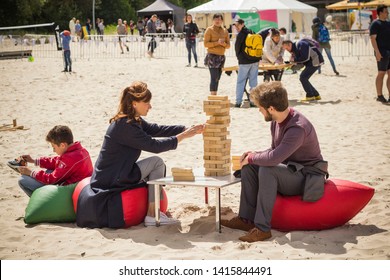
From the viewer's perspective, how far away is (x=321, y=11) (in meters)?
66.0

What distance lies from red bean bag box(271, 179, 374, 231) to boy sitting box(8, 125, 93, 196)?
196cm

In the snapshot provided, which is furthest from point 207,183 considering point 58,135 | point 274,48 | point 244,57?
point 274,48

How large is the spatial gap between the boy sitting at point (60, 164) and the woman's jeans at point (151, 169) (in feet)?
2.48

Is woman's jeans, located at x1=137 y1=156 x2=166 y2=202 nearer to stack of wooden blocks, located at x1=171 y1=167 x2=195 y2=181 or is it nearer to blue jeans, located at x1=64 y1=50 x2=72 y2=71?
stack of wooden blocks, located at x1=171 y1=167 x2=195 y2=181

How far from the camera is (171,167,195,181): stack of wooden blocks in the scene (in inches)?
227

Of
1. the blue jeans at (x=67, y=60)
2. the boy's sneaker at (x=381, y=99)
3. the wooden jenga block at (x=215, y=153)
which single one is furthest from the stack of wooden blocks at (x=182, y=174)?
the blue jeans at (x=67, y=60)

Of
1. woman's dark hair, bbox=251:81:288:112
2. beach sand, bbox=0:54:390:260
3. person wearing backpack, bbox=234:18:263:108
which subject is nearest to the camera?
beach sand, bbox=0:54:390:260

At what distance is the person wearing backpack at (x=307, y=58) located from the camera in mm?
13953

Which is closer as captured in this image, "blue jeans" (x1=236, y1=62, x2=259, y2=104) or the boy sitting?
the boy sitting

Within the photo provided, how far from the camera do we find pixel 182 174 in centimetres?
577

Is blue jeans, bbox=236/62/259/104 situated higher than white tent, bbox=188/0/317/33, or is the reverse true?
white tent, bbox=188/0/317/33

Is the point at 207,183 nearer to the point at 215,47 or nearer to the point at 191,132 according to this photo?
the point at 191,132

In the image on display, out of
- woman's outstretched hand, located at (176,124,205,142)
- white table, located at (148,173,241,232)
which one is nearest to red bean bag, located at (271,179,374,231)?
white table, located at (148,173,241,232)

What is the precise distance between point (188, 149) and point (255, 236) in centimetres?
402
